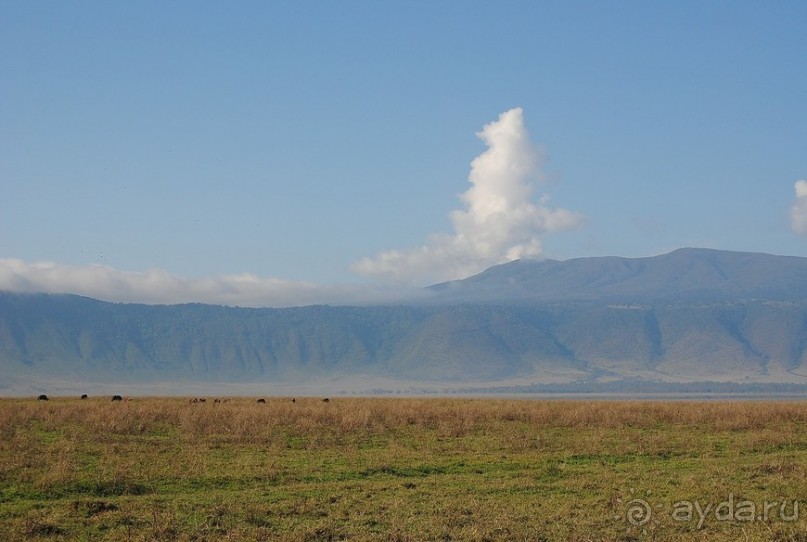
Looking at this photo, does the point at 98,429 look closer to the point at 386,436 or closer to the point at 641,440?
Answer: the point at 386,436

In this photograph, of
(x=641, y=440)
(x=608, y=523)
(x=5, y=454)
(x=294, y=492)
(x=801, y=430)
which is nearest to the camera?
(x=608, y=523)

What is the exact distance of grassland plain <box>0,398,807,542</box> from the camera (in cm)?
1720

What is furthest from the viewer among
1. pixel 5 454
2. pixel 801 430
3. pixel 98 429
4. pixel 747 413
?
pixel 747 413

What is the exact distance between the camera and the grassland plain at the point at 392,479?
1720 centimetres

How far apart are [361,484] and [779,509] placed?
8913 millimetres

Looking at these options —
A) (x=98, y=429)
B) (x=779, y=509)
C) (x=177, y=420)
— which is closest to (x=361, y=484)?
(x=779, y=509)

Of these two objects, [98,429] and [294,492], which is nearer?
[294,492]

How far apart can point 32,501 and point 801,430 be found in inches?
1084

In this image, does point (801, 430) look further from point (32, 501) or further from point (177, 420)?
point (32, 501)

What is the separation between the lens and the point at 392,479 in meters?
22.5

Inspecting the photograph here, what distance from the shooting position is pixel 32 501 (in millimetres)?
19547

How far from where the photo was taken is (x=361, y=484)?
21.5 metres

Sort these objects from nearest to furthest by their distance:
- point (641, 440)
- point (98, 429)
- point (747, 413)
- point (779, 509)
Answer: point (779, 509)
point (641, 440)
point (98, 429)
point (747, 413)

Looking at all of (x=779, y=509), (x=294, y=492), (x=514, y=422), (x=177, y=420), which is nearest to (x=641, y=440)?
(x=514, y=422)
